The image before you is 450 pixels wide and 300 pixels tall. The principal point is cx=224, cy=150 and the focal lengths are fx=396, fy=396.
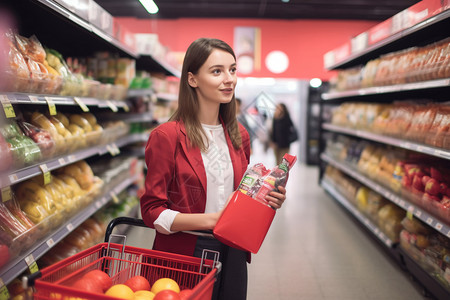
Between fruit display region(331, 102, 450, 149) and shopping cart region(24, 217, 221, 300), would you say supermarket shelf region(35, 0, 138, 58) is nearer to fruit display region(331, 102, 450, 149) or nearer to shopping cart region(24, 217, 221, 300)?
shopping cart region(24, 217, 221, 300)

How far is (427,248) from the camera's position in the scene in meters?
3.00

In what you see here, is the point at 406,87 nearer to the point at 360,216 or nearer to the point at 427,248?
the point at 427,248

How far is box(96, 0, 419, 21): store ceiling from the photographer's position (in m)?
9.17

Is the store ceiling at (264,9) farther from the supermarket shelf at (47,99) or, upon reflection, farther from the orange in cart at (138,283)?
the orange in cart at (138,283)

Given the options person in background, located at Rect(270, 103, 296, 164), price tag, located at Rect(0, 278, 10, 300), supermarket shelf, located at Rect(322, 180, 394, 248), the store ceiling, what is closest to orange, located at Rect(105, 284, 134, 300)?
price tag, located at Rect(0, 278, 10, 300)

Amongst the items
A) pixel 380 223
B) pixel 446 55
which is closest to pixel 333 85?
pixel 380 223

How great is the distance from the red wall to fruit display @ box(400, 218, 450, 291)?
25.5 feet

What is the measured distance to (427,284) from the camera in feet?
9.29

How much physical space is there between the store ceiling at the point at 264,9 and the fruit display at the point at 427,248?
688cm

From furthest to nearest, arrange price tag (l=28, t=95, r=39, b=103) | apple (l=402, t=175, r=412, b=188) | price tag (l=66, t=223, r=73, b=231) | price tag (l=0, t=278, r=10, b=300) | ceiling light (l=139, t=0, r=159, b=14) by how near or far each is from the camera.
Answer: apple (l=402, t=175, r=412, b=188) → ceiling light (l=139, t=0, r=159, b=14) → price tag (l=66, t=223, r=73, b=231) → price tag (l=28, t=95, r=39, b=103) → price tag (l=0, t=278, r=10, b=300)

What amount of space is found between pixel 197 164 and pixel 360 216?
355 centimetres

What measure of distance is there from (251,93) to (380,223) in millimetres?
13714

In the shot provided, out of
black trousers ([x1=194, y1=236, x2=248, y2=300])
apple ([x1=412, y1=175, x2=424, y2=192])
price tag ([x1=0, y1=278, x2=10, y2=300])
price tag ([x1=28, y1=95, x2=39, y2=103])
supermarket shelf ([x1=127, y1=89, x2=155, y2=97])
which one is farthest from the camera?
supermarket shelf ([x1=127, y1=89, x2=155, y2=97])

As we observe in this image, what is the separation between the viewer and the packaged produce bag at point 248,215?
1264 mm
